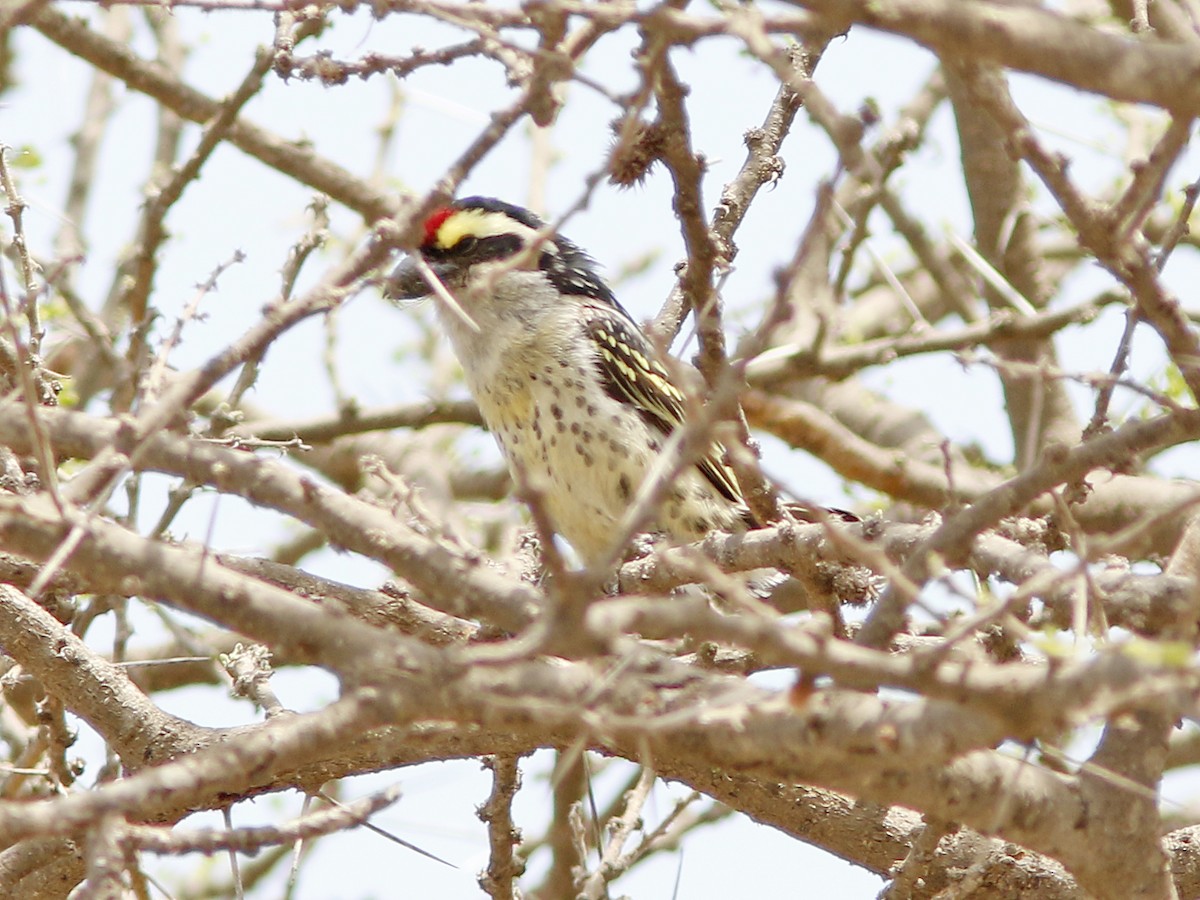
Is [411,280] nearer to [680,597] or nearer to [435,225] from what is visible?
[435,225]

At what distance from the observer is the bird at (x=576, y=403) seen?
519cm

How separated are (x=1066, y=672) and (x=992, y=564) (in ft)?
3.77

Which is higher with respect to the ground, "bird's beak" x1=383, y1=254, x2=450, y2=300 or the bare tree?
"bird's beak" x1=383, y1=254, x2=450, y2=300

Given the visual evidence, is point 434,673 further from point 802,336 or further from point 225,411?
point 802,336

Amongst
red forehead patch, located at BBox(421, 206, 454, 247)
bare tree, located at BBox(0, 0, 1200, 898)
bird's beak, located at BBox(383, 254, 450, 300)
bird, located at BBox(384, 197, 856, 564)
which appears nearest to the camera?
bare tree, located at BBox(0, 0, 1200, 898)

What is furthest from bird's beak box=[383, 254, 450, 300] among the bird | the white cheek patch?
the white cheek patch

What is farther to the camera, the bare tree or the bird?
the bird

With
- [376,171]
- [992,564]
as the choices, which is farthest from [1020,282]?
[992,564]

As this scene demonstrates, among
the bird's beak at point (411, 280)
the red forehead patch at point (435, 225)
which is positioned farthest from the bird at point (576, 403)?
the red forehead patch at point (435, 225)

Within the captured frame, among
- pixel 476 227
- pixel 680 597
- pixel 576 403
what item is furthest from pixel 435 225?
pixel 680 597

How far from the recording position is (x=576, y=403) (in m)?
5.25

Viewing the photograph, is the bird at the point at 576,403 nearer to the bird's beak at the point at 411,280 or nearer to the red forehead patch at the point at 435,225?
the bird's beak at the point at 411,280

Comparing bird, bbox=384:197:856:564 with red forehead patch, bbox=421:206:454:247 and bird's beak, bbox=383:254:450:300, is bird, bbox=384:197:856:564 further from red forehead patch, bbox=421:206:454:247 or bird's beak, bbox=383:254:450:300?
red forehead patch, bbox=421:206:454:247

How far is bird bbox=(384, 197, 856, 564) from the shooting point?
17.0ft
